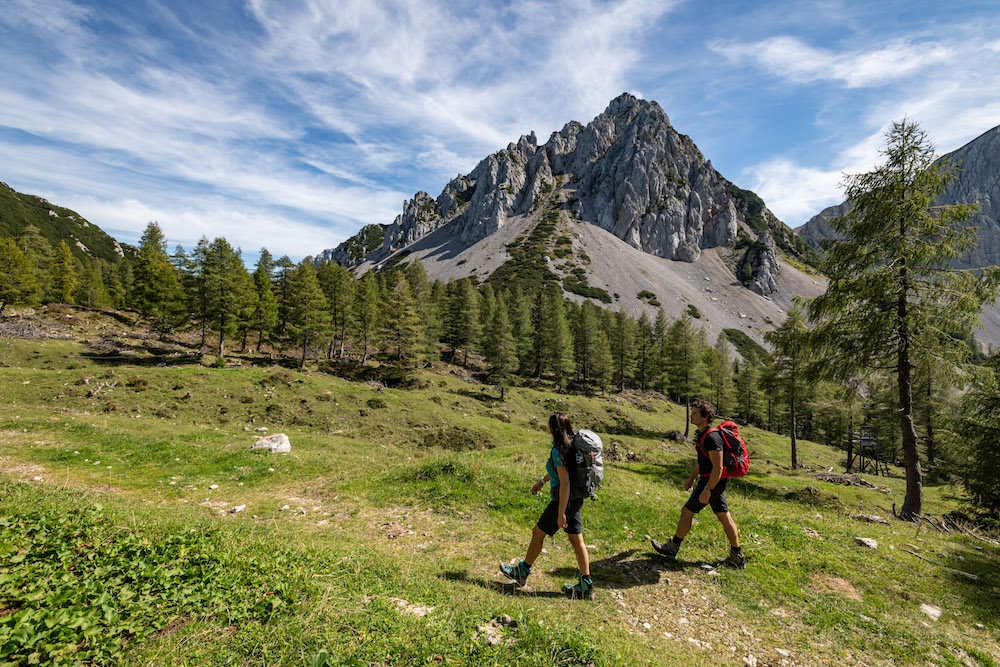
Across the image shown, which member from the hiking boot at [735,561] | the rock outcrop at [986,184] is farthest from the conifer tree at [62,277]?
the rock outcrop at [986,184]

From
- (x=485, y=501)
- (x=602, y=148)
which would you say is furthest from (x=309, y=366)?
(x=602, y=148)

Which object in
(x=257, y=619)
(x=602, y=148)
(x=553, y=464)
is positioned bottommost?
(x=257, y=619)

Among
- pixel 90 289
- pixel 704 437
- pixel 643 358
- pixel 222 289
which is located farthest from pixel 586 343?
pixel 90 289

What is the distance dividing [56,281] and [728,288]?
562 ft

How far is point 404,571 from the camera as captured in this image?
5621mm

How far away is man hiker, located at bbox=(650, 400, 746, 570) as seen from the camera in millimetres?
6699

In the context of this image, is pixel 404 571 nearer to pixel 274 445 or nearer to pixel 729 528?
pixel 729 528

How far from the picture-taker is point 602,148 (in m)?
189

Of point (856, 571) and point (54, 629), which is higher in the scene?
point (54, 629)

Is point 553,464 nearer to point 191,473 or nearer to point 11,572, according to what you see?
point 11,572

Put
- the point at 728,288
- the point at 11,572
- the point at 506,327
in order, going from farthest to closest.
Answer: the point at 728,288 → the point at 506,327 → the point at 11,572

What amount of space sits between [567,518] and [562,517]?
0.61 ft

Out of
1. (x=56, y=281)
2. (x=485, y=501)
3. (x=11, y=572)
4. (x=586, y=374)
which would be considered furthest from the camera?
(x=586, y=374)

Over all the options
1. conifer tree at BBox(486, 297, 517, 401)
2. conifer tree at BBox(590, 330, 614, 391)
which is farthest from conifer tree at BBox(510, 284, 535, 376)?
conifer tree at BBox(590, 330, 614, 391)
